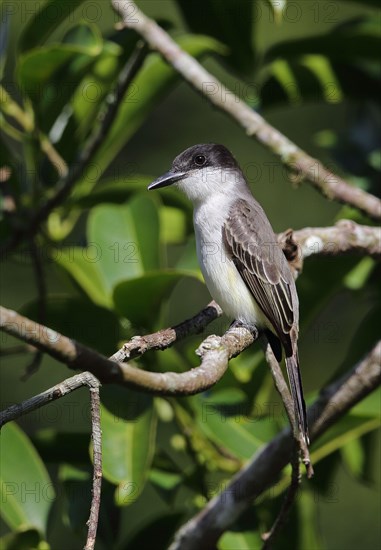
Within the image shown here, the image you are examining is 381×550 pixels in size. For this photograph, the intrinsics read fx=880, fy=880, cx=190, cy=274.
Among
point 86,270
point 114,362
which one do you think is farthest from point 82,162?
point 114,362

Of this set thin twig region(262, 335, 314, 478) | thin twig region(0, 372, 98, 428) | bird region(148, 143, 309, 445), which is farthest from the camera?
bird region(148, 143, 309, 445)

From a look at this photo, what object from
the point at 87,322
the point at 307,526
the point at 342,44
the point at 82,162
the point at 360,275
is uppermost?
the point at 342,44

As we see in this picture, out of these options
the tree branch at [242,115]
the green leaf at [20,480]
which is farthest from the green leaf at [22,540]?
the tree branch at [242,115]

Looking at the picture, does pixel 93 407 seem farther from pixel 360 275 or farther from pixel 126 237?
pixel 360 275

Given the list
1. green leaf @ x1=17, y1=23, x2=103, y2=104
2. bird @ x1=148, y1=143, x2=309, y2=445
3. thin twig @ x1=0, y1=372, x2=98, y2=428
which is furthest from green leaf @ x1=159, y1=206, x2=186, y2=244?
thin twig @ x1=0, y1=372, x2=98, y2=428

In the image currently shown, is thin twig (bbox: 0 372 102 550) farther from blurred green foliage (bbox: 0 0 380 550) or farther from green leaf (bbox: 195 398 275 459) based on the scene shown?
green leaf (bbox: 195 398 275 459)

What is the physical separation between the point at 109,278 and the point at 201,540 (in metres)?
1.31

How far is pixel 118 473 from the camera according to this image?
3389 mm

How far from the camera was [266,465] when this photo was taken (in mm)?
3480

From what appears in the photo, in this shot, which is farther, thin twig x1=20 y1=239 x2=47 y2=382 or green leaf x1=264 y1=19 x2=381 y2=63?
green leaf x1=264 y1=19 x2=381 y2=63

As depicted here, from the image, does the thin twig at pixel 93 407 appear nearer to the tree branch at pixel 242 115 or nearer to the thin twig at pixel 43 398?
the thin twig at pixel 43 398

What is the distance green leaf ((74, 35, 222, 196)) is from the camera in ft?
14.2

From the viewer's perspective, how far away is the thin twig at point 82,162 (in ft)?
13.3

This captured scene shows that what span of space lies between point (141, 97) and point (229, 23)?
603mm
